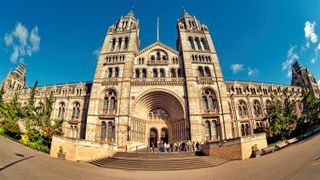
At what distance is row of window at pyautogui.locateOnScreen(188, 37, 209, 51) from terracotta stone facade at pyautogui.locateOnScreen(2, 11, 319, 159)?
0.23 meters

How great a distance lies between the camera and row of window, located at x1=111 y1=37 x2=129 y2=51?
34787 millimetres

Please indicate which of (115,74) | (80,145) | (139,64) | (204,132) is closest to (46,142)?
(80,145)

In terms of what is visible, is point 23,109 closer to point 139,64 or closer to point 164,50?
point 139,64

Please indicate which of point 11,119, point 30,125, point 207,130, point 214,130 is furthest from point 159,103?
point 11,119

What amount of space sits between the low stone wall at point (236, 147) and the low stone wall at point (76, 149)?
502 inches

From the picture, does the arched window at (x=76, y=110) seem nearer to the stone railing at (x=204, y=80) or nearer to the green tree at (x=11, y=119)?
the green tree at (x=11, y=119)

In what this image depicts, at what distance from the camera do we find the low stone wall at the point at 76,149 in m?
17.5

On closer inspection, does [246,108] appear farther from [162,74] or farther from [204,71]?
[162,74]

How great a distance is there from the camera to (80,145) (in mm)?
18469

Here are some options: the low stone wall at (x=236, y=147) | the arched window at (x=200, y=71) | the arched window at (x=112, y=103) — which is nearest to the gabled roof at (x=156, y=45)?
the arched window at (x=200, y=71)

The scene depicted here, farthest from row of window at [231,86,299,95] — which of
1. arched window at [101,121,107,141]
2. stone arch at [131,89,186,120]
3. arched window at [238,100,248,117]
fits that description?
arched window at [101,121,107,141]

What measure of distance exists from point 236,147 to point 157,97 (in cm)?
1617

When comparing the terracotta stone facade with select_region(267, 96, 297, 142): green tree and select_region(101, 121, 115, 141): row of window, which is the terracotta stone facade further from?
select_region(267, 96, 297, 142): green tree

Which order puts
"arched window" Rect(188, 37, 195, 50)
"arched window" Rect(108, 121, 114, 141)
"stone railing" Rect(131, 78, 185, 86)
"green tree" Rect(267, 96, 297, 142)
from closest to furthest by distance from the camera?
"green tree" Rect(267, 96, 297, 142) → "arched window" Rect(108, 121, 114, 141) → "stone railing" Rect(131, 78, 185, 86) → "arched window" Rect(188, 37, 195, 50)
